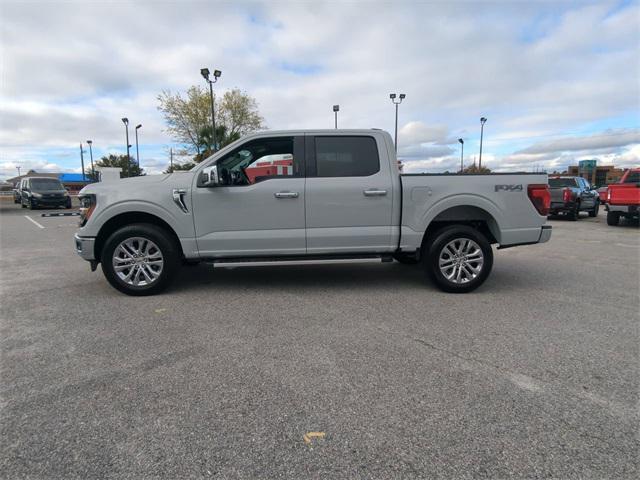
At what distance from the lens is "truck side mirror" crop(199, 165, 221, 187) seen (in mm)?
4918

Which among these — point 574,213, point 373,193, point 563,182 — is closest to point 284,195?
point 373,193

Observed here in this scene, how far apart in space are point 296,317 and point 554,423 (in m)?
2.50

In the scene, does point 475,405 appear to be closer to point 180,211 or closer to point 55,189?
point 180,211

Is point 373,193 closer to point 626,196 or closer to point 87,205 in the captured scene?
point 87,205

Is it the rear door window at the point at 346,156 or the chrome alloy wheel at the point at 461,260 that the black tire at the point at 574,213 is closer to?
the chrome alloy wheel at the point at 461,260

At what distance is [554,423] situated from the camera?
2.48m

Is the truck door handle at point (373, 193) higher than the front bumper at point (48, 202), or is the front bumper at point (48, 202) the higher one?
the truck door handle at point (373, 193)

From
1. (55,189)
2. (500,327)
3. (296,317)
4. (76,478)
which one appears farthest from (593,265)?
(55,189)

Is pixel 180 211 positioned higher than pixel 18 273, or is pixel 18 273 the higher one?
pixel 180 211

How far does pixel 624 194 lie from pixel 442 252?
11330 mm

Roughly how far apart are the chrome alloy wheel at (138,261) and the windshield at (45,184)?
868 inches

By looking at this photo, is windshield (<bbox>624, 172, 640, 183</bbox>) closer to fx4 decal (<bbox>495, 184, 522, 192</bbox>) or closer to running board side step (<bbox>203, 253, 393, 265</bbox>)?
fx4 decal (<bbox>495, 184, 522, 192</bbox>)

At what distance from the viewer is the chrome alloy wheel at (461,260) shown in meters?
5.24

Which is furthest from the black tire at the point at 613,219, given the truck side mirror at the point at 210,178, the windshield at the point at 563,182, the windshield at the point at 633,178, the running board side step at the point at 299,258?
the truck side mirror at the point at 210,178
